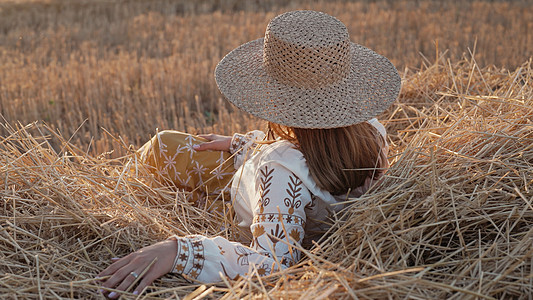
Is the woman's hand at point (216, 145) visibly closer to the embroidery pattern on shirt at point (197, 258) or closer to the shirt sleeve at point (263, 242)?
the shirt sleeve at point (263, 242)

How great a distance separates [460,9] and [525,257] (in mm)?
6323

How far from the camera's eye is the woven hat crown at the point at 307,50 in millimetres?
1719

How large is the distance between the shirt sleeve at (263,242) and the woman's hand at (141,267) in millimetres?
30

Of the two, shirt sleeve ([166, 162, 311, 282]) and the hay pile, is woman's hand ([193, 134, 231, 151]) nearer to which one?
the hay pile

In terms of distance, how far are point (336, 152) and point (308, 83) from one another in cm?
24

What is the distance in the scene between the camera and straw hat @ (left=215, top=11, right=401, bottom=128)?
5.62 ft

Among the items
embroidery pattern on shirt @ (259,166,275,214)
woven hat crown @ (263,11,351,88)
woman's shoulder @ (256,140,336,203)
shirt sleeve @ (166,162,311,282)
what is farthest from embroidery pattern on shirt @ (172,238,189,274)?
woven hat crown @ (263,11,351,88)

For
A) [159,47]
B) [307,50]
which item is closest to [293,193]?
[307,50]

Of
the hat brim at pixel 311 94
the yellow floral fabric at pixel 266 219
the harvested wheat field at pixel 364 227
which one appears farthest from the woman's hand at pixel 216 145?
the hat brim at pixel 311 94

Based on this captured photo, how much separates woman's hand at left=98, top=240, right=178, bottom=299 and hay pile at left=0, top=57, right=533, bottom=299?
53 mm

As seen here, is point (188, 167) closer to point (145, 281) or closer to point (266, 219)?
point (266, 219)

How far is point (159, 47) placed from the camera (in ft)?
18.6

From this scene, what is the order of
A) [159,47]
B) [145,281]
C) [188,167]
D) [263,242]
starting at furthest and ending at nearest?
[159,47] → [188,167] → [263,242] → [145,281]

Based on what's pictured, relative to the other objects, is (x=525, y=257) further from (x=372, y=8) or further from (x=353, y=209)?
(x=372, y=8)
